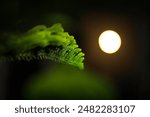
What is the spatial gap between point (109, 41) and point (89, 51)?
0.36 feet

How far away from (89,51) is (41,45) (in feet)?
0.79

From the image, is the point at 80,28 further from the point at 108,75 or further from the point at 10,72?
the point at 10,72

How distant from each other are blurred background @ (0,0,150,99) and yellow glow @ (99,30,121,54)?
0.02 metres

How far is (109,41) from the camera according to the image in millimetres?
1219

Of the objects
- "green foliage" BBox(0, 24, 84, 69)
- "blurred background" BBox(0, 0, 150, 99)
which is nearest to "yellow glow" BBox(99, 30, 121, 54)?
"blurred background" BBox(0, 0, 150, 99)

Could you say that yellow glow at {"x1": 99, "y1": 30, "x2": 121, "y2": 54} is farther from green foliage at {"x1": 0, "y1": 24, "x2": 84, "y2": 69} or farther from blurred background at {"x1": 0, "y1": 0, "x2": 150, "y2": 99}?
green foliage at {"x1": 0, "y1": 24, "x2": 84, "y2": 69}

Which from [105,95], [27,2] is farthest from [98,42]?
[27,2]

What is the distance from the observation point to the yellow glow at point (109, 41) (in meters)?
1.22

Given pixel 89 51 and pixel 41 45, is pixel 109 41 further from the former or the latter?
pixel 41 45

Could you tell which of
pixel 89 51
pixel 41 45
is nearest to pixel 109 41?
pixel 89 51

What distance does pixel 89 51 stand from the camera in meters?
1.23

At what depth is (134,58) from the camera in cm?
124

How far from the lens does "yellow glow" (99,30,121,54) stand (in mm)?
1220

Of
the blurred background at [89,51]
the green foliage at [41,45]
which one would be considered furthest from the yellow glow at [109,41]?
the green foliage at [41,45]
